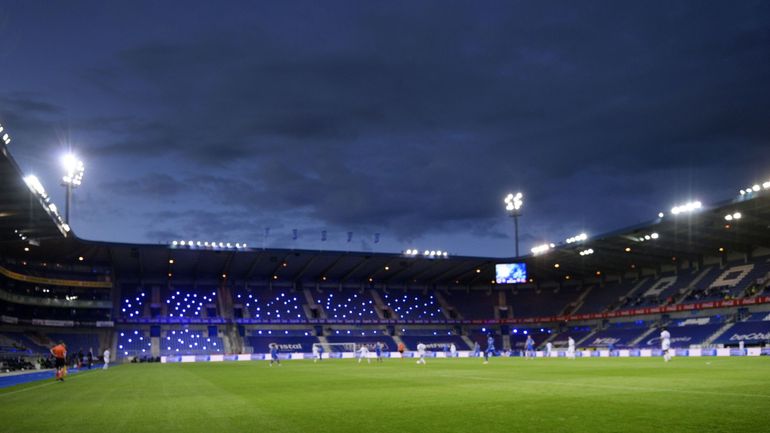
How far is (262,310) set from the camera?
95312 mm

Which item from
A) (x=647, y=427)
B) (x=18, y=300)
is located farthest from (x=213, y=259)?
(x=647, y=427)

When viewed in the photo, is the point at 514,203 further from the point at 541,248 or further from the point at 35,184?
the point at 35,184

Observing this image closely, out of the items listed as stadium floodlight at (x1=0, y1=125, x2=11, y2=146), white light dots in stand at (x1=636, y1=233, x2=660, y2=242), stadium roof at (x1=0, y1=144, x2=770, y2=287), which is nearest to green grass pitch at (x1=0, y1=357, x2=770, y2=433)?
stadium floodlight at (x1=0, y1=125, x2=11, y2=146)

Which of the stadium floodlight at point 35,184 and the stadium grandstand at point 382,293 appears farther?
the stadium grandstand at point 382,293

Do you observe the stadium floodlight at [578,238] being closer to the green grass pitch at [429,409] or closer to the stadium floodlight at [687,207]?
the stadium floodlight at [687,207]

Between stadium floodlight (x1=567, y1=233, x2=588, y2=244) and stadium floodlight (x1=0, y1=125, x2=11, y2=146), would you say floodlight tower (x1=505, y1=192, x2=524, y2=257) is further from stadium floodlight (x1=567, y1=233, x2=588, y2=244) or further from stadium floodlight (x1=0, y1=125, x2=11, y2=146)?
stadium floodlight (x1=0, y1=125, x2=11, y2=146)

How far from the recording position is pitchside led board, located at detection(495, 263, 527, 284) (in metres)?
92.4

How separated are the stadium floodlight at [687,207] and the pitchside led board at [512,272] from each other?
101ft

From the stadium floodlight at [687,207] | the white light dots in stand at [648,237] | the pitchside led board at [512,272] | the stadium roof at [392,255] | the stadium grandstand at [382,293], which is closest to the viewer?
the stadium roof at [392,255]

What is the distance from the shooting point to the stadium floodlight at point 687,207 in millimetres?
62688

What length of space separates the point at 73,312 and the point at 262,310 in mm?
25194

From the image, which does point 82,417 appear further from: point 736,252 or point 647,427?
point 736,252

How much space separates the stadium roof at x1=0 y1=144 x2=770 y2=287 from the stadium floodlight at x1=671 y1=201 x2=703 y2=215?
760mm

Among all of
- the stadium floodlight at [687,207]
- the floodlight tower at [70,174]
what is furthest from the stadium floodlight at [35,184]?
the stadium floodlight at [687,207]
